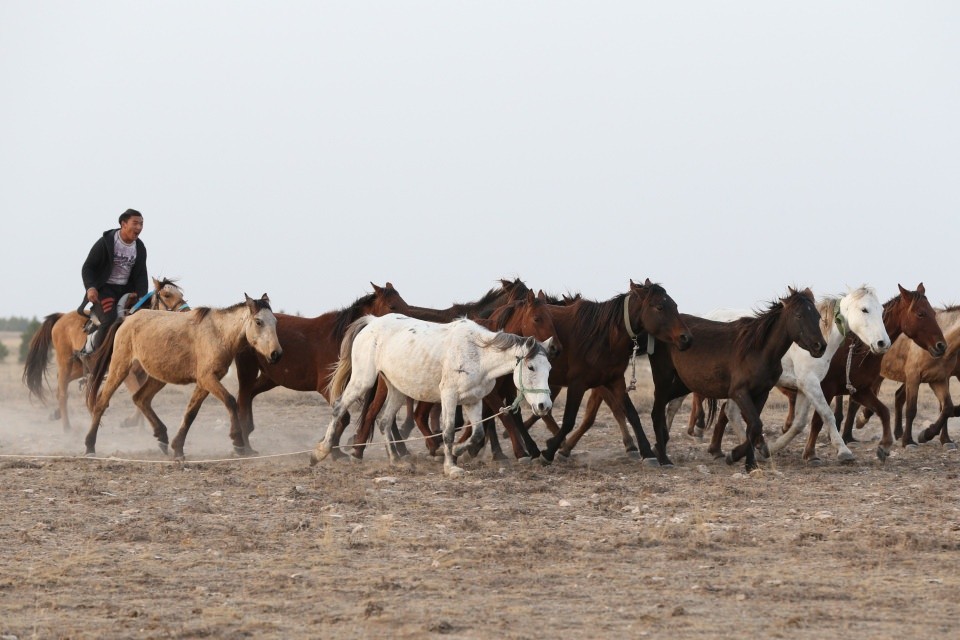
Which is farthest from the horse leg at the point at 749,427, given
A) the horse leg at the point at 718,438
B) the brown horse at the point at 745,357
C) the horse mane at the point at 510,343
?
the horse mane at the point at 510,343

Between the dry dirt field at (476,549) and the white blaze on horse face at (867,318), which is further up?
the white blaze on horse face at (867,318)

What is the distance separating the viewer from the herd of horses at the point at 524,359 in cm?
1153

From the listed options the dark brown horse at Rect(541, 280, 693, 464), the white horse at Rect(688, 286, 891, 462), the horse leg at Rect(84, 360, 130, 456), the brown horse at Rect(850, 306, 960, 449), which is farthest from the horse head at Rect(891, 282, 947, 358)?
the horse leg at Rect(84, 360, 130, 456)

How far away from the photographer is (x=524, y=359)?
10875 millimetres

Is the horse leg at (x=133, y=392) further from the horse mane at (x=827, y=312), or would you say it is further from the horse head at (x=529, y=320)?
the horse mane at (x=827, y=312)

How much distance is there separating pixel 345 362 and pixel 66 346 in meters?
6.66

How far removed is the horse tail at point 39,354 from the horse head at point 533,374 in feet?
32.2

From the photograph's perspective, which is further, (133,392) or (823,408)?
(133,392)

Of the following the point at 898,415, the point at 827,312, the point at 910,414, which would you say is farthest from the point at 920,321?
the point at 898,415

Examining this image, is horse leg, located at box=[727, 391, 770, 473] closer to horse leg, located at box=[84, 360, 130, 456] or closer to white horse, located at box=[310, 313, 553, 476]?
white horse, located at box=[310, 313, 553, 476]

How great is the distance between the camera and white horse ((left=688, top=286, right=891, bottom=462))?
12203mm

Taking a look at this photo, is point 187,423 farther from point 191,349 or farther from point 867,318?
point 867,318

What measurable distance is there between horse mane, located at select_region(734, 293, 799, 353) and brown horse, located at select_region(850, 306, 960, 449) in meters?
3.22

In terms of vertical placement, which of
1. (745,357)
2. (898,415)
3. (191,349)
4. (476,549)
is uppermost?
(191,349)
